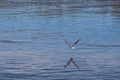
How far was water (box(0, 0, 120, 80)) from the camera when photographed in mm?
21922

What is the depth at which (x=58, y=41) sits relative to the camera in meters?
29.6

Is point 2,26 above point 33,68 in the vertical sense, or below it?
below

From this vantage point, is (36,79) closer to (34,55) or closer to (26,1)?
(34,55)

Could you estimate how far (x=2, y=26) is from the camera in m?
36.6

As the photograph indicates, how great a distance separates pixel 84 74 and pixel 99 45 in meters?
A: 6.77

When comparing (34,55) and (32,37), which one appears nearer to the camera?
(34,55)

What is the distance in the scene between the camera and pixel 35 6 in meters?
49.7

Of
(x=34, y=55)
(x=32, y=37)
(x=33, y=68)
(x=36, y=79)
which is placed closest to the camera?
(x=36, y=79)

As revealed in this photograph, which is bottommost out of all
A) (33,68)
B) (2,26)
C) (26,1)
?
(26,1)

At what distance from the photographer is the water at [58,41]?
21.9m

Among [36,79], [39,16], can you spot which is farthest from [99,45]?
[39,16]

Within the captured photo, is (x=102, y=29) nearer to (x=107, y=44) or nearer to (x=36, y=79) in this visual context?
(x=107, y=44)

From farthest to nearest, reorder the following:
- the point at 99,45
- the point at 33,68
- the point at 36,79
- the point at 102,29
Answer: the point at 102,29, the point at 99,45, the point at 33,68, the point at 36,79

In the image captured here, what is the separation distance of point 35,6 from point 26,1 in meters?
6.85
